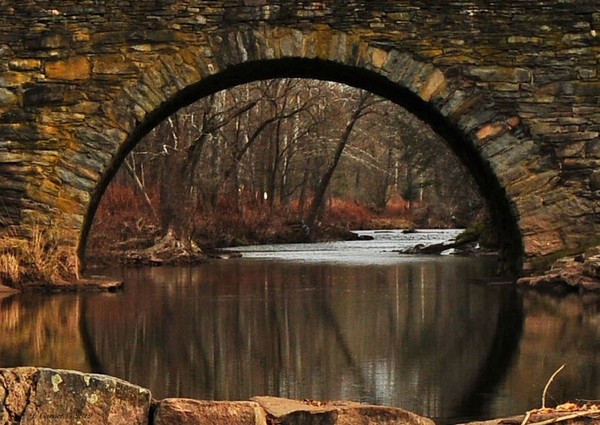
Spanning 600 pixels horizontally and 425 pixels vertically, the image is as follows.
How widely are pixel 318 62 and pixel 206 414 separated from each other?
8.71 metres

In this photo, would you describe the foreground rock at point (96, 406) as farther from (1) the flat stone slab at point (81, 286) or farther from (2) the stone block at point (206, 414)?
(1) the flat stone slab at point (81, 286)

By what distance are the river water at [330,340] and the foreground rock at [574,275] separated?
16.7 inches

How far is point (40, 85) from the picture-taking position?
42.9 ft

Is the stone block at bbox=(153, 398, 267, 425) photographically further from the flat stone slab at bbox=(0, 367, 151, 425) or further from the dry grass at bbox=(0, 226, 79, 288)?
the dry grass at bbox=(0, 226, 79, 288)

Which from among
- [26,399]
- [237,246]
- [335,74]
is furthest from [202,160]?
[26,399]

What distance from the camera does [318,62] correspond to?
1313cm

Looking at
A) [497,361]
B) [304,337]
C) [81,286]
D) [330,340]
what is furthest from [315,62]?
[497,361]

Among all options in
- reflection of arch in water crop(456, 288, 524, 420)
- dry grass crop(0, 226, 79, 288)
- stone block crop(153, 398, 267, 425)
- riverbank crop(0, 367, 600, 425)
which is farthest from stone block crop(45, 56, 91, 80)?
stone block crop(153, 398, 267, 425)

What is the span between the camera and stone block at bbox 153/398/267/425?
4.78 m

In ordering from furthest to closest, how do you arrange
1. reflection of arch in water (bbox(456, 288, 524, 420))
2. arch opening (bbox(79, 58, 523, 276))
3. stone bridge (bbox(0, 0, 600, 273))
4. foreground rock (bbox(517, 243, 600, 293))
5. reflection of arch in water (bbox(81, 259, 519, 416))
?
arch opening (bbox(79, 58, 523, 276)), stone bridge (bbox(0, 0, 600, 273)), foreground rock (bbox(517, 243, 600, 293)), reflection of arch in water (bbox(81, 259, 519, 416)), reflection of arch in water (bbox(456, 288, 524, 420))

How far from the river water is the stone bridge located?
3.87ft

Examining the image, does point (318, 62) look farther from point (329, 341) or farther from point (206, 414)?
point (206, 414)

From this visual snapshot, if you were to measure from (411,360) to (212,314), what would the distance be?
138 inches

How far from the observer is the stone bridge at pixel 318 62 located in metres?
12.9
